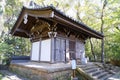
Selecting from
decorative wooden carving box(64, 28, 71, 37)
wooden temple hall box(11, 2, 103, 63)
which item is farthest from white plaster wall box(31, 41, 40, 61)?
decorative wooden carving box(64, 28, 71, 37)

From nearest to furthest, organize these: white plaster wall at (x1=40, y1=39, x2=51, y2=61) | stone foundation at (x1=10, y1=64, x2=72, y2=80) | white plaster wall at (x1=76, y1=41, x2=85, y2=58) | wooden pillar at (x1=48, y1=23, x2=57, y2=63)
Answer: stone foundation at (x1=10, y1=64, x2=72, y2=80)
wooden pillar at (x1=48, y1=23, x2=57, y2=63)
white plaster wall at (x1=40, y1=39, x2=51, y2=61)
white plaster wall at (x1=76, y1=41, x2=85, y2=58)

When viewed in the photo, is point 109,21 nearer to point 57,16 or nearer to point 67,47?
point 67,47

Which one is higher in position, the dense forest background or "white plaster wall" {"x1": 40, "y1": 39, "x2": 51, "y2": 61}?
the dense forest background

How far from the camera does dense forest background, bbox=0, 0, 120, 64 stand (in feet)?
44.9

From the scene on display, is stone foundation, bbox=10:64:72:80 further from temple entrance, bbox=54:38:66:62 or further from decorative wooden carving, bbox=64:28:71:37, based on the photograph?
decorative wooden carving, bbox=64:28:71:37

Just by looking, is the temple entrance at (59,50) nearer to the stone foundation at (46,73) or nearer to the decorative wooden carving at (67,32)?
the decorative wooden carving at (67,32)

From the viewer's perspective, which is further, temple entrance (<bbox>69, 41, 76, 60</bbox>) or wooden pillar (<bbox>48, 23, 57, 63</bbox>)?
temple entrance (<bbox>69, 41, 76, 60</bbox>)

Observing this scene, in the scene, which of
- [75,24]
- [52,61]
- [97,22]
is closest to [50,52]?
[52,61]

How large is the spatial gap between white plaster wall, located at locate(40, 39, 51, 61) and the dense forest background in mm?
4073

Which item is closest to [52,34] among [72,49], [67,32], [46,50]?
[46,50]

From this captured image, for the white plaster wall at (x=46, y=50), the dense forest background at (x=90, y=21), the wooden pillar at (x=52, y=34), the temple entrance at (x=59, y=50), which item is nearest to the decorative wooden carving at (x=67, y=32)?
the temple entrance at (x=59, y=50)

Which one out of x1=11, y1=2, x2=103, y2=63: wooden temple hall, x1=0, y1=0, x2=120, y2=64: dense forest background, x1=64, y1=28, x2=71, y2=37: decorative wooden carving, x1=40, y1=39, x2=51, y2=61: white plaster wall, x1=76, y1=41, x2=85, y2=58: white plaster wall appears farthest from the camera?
x1=0, y1=0, x2=120, y2=64: dense forest background

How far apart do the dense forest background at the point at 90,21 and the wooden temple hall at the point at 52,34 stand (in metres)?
3.30

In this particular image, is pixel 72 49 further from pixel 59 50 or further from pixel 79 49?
pixel 59 50
